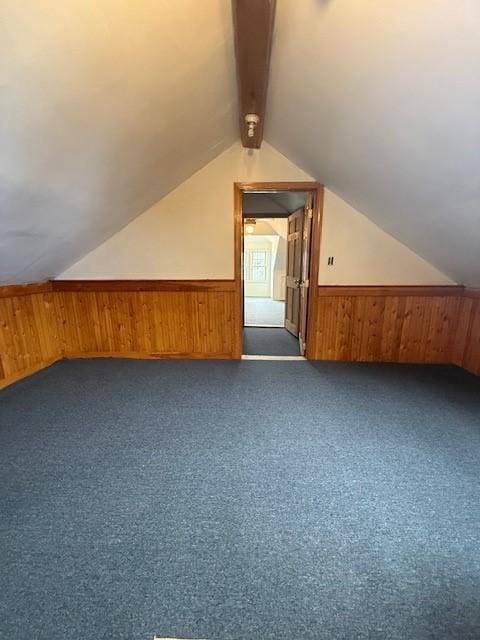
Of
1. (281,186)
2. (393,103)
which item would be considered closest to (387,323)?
(281,186)

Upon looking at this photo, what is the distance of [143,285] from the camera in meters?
3.14

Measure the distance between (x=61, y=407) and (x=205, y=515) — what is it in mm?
1616

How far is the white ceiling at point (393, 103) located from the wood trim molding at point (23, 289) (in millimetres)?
2800

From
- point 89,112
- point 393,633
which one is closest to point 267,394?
point 393,633

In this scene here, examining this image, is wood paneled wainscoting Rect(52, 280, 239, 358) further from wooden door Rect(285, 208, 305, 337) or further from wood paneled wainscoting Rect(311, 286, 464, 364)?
wooden door Rect(285, 208, 305, 337)

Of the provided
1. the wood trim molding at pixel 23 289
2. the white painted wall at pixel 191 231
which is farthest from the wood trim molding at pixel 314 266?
the wood trim molding at pixel 23 289

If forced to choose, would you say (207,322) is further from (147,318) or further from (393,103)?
(393,103)

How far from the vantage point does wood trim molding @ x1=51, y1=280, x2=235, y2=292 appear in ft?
10.2

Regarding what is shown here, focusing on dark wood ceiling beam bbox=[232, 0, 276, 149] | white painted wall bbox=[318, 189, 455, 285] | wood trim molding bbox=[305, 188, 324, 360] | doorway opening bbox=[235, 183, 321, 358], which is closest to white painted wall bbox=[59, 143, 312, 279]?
doorway opening bbox=[235, 183, 321, 358]

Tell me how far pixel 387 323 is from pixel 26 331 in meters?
3.84

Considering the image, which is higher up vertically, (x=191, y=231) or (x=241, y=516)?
(x=191, y=231)

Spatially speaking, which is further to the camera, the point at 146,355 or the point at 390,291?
the point at 146,355

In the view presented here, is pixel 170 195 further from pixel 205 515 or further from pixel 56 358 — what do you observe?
pixel 205 515

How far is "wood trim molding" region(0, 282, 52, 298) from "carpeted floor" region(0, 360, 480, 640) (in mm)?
986
